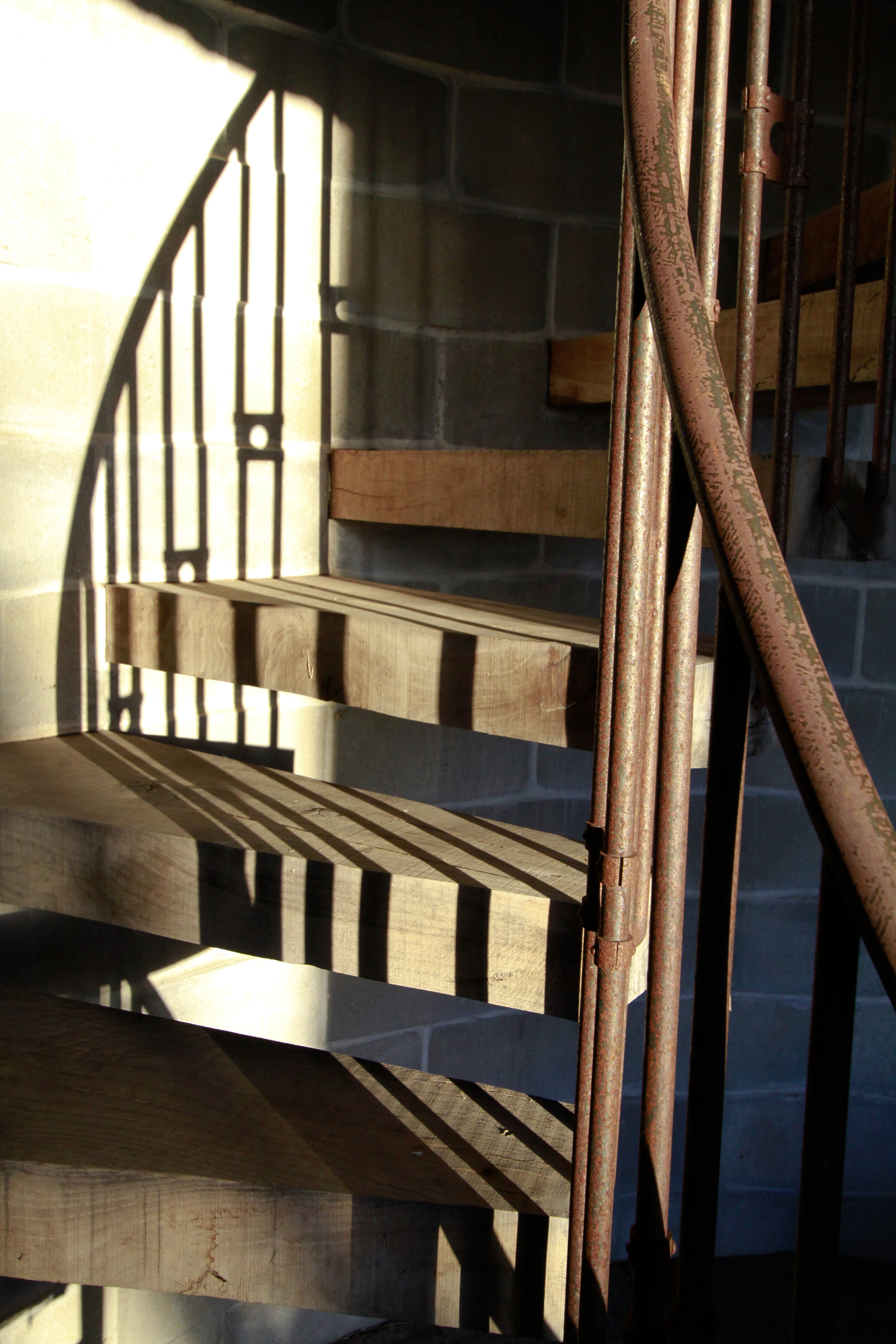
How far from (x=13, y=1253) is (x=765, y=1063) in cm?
173

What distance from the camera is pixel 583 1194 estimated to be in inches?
38.9

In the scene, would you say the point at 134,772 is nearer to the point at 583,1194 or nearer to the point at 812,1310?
the point at 583,1194

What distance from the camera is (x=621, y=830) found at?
0.93 m

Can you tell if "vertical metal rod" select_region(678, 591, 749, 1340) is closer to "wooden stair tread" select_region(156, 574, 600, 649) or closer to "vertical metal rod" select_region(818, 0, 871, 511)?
"wooden stair tread" select_region(156, 574, 600, 649)

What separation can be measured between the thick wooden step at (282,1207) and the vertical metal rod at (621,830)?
0.56 feet

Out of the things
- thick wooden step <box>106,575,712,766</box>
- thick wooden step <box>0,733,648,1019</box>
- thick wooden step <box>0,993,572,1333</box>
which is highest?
thick wooden step <box>106,575,712,766</box>

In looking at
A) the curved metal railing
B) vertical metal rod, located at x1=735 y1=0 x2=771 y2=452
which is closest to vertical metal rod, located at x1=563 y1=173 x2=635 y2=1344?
the curved metal railing

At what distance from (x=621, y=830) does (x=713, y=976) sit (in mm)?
143

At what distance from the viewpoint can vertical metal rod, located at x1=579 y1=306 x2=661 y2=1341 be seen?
899 mm

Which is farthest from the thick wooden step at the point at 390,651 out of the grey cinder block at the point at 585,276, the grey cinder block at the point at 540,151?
the grey cinder block at the point at 540,151

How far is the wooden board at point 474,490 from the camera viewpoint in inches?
56.6

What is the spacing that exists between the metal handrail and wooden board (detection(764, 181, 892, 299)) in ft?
1.78

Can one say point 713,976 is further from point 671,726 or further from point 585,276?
point 585,276

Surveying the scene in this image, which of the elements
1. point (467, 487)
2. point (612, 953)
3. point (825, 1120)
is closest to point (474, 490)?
point (467, 487)
